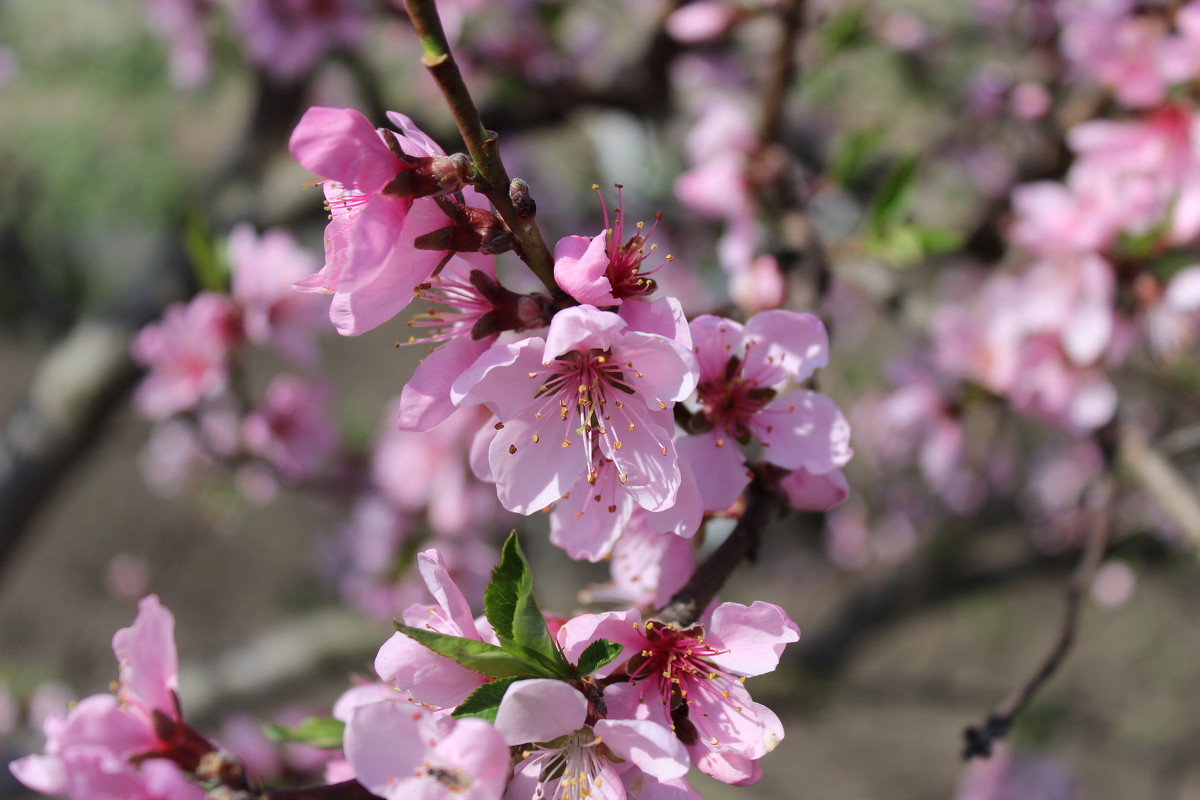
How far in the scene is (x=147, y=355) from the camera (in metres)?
1.55

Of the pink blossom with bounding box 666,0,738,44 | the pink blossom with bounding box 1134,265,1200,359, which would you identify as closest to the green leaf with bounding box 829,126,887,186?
the pink blossom with bounding box 666,0,738,44

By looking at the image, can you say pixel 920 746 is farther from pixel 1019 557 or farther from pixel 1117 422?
pixel 1117 422

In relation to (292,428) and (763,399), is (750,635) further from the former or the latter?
(292,428)

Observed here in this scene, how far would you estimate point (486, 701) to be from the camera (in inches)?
25.6

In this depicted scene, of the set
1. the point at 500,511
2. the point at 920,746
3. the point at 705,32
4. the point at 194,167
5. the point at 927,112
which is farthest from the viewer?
the point at 194,167

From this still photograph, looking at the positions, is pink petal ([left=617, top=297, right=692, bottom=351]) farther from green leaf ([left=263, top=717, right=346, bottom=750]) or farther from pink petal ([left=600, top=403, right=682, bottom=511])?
green leaf ([left=263, top=717, right=346, bottom=750])

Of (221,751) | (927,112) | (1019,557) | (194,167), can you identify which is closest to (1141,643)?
(1019,557)

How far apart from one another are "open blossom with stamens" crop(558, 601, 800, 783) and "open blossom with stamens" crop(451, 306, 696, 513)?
0.38 feet

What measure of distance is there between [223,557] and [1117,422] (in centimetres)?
454

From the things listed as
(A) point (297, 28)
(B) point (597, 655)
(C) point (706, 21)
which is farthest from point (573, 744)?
(A) point (297, 28)

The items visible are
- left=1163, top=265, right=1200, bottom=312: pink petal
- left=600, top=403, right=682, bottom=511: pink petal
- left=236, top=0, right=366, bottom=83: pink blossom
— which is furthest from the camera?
left=236, top=0, right=366, bottom=83: pink blossom

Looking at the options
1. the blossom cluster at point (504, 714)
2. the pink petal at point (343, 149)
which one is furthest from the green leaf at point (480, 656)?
the pink petal at point (343, 149)

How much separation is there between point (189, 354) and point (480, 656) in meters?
1.19

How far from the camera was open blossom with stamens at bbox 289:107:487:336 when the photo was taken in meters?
0.61
